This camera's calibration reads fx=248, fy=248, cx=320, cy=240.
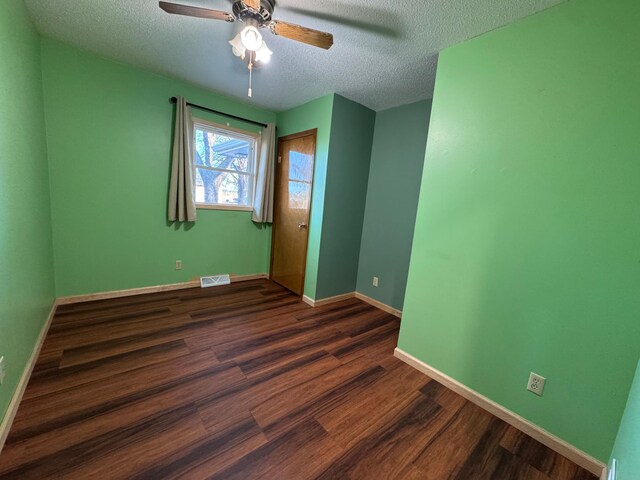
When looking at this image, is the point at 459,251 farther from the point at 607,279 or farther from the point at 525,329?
the point at 607,279

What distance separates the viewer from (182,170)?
286 centimetres

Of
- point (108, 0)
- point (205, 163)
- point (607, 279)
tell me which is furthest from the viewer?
Result: point (205, 163)

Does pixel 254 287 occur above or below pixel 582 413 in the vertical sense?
below

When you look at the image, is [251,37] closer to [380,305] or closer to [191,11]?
[191,11]

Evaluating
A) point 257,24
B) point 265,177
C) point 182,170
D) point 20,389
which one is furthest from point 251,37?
point 20,389

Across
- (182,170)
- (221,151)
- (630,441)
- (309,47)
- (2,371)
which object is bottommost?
(2,371)

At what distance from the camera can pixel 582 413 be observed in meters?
1.31

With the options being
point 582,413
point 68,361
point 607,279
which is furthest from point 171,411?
point 607,279

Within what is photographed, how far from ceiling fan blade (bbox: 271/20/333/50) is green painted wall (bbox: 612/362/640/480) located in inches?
89.3

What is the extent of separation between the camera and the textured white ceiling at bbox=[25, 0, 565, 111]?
1.51 m

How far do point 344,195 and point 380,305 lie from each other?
1470mm

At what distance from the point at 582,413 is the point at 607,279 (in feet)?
2.38

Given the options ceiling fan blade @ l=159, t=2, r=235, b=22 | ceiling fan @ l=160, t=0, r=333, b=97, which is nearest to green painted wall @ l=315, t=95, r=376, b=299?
ceiling fan @ l=160, t=0, r=333, b=97

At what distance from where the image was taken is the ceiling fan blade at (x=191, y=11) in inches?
50.8
